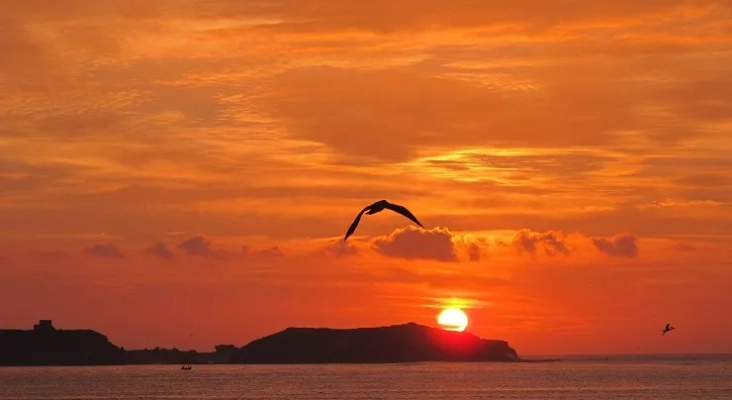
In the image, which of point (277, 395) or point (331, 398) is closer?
point (331, 398)

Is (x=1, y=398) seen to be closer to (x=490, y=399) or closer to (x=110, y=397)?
(x=110, y=397)

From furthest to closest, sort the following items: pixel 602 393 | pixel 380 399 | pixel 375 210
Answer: pixel 602 393, pixel 380 399, pixel 375 210

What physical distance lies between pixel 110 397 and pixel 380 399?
46.8 meters

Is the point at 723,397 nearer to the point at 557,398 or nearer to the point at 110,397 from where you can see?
the point at 557,398

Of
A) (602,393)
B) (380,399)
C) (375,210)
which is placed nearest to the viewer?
(375,210)

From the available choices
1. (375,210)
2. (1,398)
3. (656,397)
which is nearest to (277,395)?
(1,398)

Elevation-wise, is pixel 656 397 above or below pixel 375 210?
above

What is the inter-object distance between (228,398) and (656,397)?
210ft

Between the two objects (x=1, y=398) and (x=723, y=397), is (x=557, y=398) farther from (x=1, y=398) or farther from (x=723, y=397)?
(x=1, y=398)

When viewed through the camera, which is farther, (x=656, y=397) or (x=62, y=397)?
(x=62, y=397)

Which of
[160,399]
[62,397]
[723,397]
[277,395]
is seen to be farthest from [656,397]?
[62,397]

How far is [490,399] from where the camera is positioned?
596ft

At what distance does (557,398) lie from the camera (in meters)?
183

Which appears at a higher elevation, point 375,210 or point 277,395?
point 277,395
